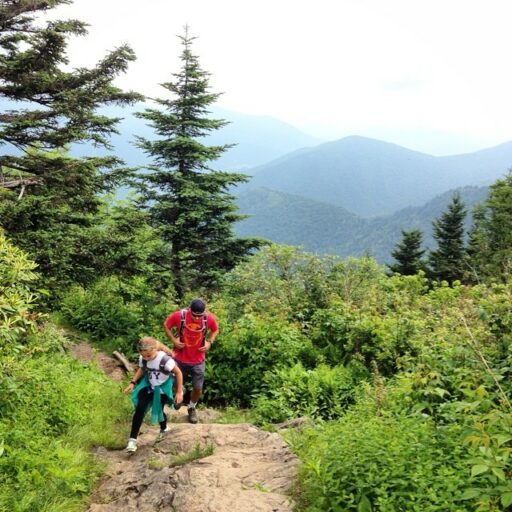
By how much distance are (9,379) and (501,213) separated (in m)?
40.1

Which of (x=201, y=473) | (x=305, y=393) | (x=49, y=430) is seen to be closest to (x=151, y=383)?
(x=49, y=430)

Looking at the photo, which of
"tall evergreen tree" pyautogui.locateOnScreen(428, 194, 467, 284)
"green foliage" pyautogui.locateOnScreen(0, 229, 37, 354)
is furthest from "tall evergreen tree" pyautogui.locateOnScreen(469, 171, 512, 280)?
"green foliage" pyautogui.locateOnScreen(0, 229, 37, 354)

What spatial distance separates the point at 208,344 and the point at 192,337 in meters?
0.29

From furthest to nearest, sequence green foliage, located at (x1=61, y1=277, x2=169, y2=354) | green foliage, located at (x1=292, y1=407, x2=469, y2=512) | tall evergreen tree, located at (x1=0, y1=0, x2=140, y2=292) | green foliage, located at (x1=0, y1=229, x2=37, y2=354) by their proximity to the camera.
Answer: green foliage, located at (x1=61, y1=277, x2=169, y2=354) → tall evergreen tree, located at (x1=0, y1=0, x2=140, y2=292) → green foliage, located at (x1=0, y1=229, x2=37, y2=354) → green foliage, located at (x1=292, y1=407, x2=469, y2=512)

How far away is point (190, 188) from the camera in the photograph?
17250 millimetres

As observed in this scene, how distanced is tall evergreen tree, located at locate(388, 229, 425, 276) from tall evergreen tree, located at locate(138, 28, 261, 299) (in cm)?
2876

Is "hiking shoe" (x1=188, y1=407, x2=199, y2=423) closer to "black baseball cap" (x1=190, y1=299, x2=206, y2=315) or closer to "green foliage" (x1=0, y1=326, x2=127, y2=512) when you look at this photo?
"green foliage" (x1=0, y1=326, x2=127, y2=512)

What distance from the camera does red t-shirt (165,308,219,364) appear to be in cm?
689

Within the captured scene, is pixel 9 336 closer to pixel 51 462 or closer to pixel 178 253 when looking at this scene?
pixel 51 462

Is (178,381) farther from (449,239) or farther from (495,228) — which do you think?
(449,239)

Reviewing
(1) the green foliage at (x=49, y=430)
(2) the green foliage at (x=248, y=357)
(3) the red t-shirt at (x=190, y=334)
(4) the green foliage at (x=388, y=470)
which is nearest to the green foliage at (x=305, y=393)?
(2) the green foliage at (x=248, y=357)

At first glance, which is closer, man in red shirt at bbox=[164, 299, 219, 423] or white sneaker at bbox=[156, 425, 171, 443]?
white sneaker at bbox=[156, 425, 171, 443]

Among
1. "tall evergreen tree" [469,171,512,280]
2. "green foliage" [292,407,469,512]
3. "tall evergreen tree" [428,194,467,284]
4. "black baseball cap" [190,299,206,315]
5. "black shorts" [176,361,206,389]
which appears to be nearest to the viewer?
"green foliage" [292,407,469,512]

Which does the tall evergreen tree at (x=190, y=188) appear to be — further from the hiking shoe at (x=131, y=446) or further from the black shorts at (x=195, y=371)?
the hiking shoe at (x=131, y=446)
